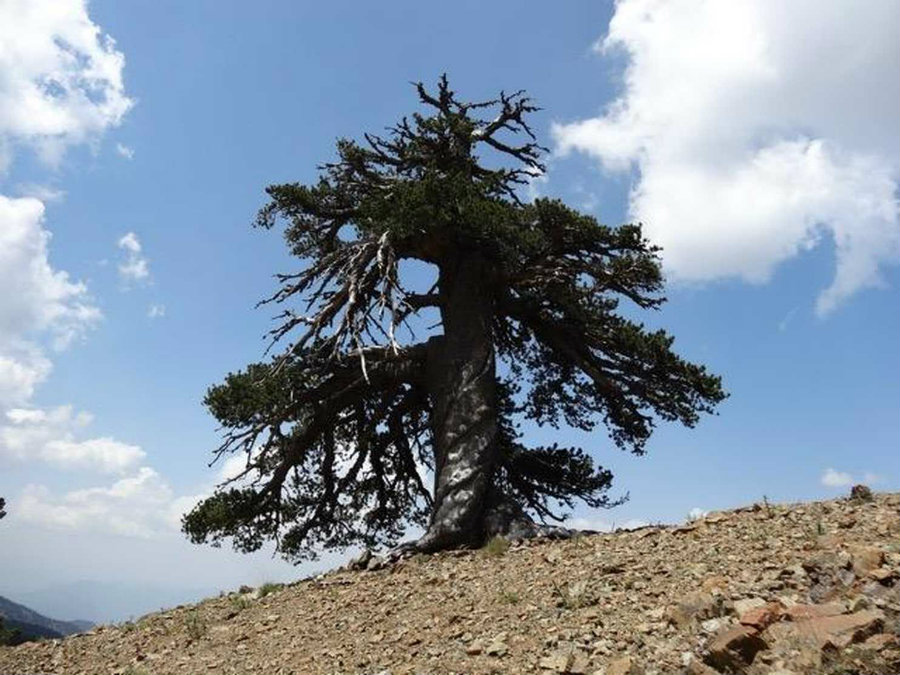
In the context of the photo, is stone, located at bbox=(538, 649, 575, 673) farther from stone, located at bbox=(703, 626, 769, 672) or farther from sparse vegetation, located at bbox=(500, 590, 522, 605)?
sparse vegetation, located at bbox=(500, 590, 522, 605)

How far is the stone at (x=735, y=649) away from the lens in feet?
17.5

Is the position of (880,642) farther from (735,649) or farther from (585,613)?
(585,613)

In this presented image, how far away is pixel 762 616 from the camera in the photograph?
5.69m

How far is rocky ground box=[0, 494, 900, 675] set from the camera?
555 centimetres

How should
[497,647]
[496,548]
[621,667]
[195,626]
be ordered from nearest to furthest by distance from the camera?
[621,667] → [497,647] → [195,626] → [496,548]

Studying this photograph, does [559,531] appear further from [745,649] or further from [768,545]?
[745,649]

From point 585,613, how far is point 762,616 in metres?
1.95

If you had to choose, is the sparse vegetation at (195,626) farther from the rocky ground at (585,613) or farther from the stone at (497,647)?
the stone at (497,647)

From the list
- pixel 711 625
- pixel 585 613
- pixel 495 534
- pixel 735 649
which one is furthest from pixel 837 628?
pixel 495 534

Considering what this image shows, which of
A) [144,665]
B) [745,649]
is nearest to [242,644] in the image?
[144,665]

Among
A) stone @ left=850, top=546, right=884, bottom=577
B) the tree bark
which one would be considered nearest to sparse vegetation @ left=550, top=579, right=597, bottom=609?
stone @ left=850, top=546, right=884, bottom=577

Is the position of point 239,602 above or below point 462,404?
below

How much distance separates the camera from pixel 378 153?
58.4 ft

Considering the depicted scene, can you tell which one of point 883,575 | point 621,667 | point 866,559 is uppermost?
point 866,559
